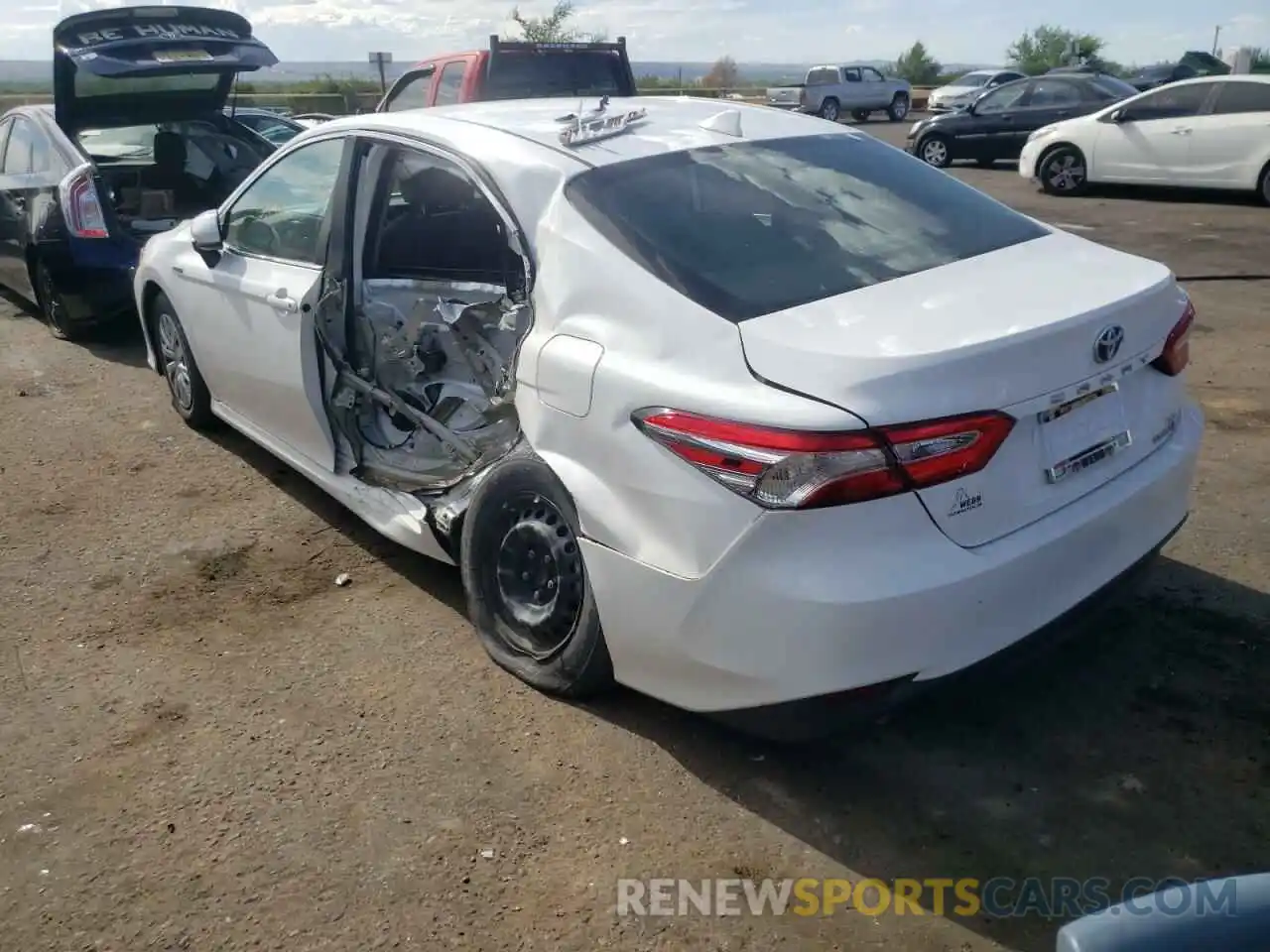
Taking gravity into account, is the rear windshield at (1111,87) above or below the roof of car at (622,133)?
below

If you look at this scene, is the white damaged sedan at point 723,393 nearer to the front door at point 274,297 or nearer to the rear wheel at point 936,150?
the front door at point 274,297

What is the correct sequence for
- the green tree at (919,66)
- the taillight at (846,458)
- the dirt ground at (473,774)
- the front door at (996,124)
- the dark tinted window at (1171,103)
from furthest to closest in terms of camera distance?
the green tree at (919,66)
the front door at (996,124)
the dark tinted window at (1171,103)
the dirt ground at (473,774)
the taillight at (846,458)

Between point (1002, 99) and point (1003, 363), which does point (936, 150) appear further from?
point (1003, 363)

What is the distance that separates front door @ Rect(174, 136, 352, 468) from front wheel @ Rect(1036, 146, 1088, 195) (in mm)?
12092

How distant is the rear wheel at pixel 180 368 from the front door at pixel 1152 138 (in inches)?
465

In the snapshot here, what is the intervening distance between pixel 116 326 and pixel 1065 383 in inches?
285

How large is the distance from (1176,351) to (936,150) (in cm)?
1609

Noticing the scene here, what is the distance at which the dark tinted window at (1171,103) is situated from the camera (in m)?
13.2

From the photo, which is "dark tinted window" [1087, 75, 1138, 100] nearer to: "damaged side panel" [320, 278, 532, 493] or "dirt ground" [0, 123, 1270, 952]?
"dirt ground" [0, 123, 1270, 952]

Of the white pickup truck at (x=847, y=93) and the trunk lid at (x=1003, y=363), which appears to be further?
the white pickup truck at (x=847, y=93)

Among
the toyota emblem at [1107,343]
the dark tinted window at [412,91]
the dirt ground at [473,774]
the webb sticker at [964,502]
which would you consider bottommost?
the dirt ground at [473,774]

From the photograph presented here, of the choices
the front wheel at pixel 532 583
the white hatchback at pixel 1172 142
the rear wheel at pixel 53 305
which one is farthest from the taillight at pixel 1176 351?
the white hatchback at pixel 1172 142

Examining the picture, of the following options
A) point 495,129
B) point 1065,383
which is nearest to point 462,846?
point 1065,383

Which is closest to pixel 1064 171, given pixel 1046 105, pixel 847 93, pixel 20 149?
pixel 1046 105
